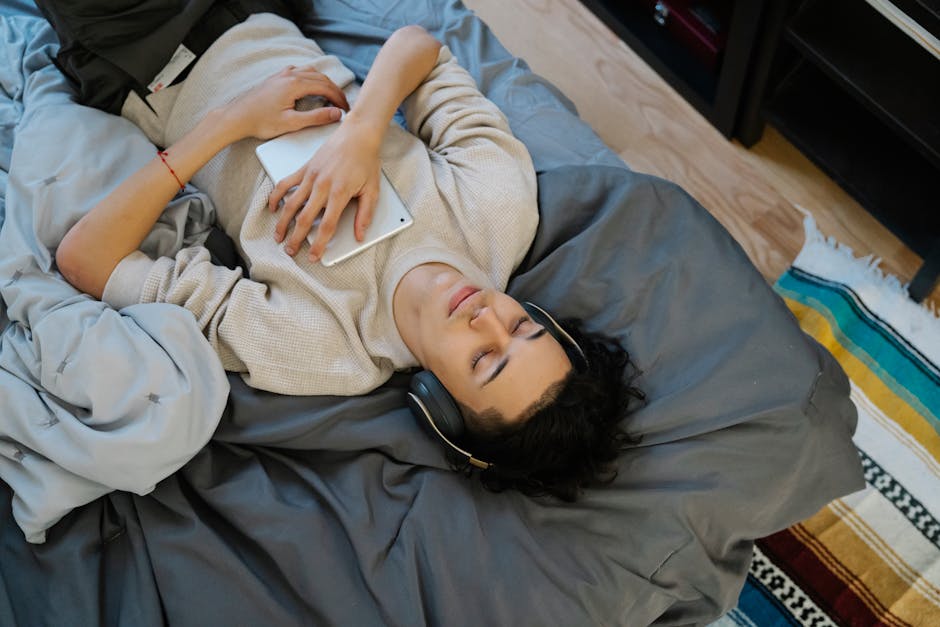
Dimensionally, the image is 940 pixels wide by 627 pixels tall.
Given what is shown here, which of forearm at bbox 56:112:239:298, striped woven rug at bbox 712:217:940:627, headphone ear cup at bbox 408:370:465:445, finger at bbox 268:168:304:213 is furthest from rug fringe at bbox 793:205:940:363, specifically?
forearm at bbox 56:112:239:298

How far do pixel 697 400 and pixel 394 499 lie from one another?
42 centimetres

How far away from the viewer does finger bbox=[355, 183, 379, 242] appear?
48.1 inches

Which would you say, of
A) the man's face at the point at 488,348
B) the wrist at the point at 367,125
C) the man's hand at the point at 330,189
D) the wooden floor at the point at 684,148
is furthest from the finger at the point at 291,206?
the wooden floor at the point at 684,148

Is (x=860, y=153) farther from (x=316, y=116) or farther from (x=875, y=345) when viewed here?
(x=316, y=116)

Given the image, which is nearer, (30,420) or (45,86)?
(30,420)

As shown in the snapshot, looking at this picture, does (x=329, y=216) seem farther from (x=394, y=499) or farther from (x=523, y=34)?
(x=523, y=34)

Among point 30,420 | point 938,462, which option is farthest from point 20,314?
point 938,462

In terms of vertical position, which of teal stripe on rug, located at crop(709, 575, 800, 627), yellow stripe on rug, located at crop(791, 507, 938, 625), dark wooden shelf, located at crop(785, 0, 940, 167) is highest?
dark wooden shelf, located at crop(785, 0, 940, 167)

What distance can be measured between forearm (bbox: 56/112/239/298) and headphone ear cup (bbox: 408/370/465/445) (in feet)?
1.46

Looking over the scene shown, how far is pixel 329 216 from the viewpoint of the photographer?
3.97 feet

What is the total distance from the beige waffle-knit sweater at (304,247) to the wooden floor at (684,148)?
2.00 ft

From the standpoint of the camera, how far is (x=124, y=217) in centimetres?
122

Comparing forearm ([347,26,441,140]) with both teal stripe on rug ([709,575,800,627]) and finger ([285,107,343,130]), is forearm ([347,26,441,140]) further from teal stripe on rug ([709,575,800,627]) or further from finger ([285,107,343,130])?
teal stripe on rug ([709,575,800,627])

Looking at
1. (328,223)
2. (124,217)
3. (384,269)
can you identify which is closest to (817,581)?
(384,269)
